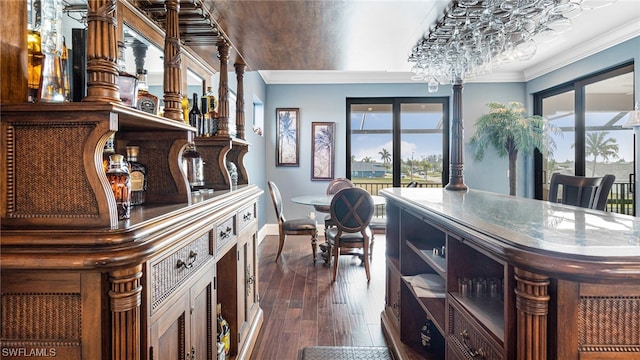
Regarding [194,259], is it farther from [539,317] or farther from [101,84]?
[539,317]

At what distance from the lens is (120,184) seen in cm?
100

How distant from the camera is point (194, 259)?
130cm

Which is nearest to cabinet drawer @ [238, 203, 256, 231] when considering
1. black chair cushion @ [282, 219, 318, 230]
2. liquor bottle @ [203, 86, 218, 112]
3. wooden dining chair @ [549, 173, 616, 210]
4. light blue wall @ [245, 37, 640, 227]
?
liquor bottle @ [203, 86, 218, 112]

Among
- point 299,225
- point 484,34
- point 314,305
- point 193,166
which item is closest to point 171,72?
point 193,166

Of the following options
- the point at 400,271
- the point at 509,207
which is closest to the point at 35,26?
the point at 509,207

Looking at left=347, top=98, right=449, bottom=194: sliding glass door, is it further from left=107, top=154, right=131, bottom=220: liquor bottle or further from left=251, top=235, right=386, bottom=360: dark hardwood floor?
left=107, top=154, right=131, bottom=220: liquor bottle

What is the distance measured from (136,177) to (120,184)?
0.30 meters

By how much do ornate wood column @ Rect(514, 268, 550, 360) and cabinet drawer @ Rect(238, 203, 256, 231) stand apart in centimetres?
153

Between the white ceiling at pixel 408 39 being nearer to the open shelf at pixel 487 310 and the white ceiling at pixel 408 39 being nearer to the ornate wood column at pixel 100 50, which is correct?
the ornate wood column at pixel 100 50

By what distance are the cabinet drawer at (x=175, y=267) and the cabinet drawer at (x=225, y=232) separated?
0.41 ft

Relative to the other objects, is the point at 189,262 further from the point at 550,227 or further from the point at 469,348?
the point at 550,227

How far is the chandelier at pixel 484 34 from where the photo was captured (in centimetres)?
184

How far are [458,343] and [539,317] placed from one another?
0.52 metres

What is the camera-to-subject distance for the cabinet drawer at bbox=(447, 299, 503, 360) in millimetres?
1021
